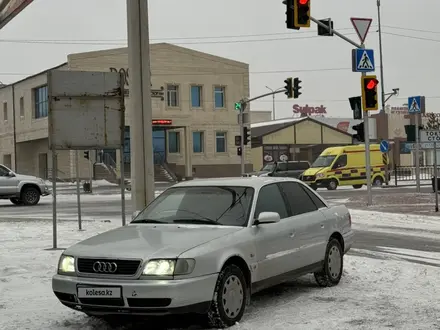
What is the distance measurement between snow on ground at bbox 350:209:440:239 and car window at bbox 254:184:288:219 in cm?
731

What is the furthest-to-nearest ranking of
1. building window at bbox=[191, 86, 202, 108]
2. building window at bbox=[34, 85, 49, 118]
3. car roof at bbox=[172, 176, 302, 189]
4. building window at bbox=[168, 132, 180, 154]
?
building window at bbox=[168, 132, 180, 154]
building window at bbox=[191, 86, 202, 108]
building window at bbox=[34, 85, 49, 118]
car roof at bbox=[172, 176, 302, 189]

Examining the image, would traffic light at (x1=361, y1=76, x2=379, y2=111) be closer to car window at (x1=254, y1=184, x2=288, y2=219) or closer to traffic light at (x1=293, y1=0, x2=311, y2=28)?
traffic light at (x1=293, y1=0, x2=311, y2=28)

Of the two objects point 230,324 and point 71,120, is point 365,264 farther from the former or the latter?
point 71,120

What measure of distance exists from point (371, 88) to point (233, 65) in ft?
124

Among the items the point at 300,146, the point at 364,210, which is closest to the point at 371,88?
the point at 364,210

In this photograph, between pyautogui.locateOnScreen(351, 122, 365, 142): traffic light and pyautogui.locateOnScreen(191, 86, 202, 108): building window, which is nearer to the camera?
pyautogui.locateOnScreen(351, 122, 365, 142): traffic light

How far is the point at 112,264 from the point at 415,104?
20501 millimetres

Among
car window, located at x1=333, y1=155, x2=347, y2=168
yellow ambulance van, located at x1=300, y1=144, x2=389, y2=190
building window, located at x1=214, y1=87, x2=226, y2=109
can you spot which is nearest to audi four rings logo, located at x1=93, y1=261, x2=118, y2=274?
yellow ambulance van, located at x1=300, y1=144, x2=389, y2=190

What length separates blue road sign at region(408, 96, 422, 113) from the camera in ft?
79.3

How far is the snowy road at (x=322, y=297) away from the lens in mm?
6242

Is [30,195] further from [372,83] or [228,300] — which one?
[228,300]

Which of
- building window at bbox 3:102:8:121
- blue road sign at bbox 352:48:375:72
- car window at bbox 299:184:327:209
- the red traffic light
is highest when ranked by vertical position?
building window at bbox 3:102:8:121

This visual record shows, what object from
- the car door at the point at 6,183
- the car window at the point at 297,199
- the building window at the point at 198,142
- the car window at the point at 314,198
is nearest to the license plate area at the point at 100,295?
the car window at the point at 297,199

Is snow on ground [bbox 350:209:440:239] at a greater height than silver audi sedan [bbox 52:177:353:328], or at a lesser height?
A: lesser
